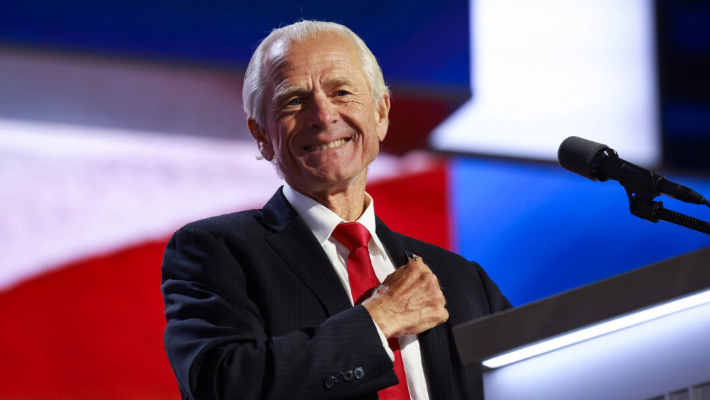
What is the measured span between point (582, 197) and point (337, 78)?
143 cm

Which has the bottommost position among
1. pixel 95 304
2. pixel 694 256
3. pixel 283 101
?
pixel 694 256

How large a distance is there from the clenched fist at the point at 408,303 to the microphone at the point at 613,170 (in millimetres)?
323

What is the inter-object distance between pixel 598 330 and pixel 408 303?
440mm

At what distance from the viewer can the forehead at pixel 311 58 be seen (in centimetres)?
186

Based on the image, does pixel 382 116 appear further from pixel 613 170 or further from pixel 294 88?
pixel 613 170

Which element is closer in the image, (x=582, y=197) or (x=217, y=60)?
(x=217, y=60)

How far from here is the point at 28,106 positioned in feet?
7.87

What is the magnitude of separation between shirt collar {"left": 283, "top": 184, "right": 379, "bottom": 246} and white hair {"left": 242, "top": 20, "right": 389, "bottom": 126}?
0.75 ft


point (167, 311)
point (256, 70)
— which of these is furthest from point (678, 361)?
point (256, 70)

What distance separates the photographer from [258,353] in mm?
1394

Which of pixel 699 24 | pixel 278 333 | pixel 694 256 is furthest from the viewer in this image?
pixel 699 24

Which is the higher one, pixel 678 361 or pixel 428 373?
pixel 428 373

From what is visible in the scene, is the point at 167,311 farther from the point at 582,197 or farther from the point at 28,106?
the point at 582,197

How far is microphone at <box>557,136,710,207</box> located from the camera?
1.31 m
